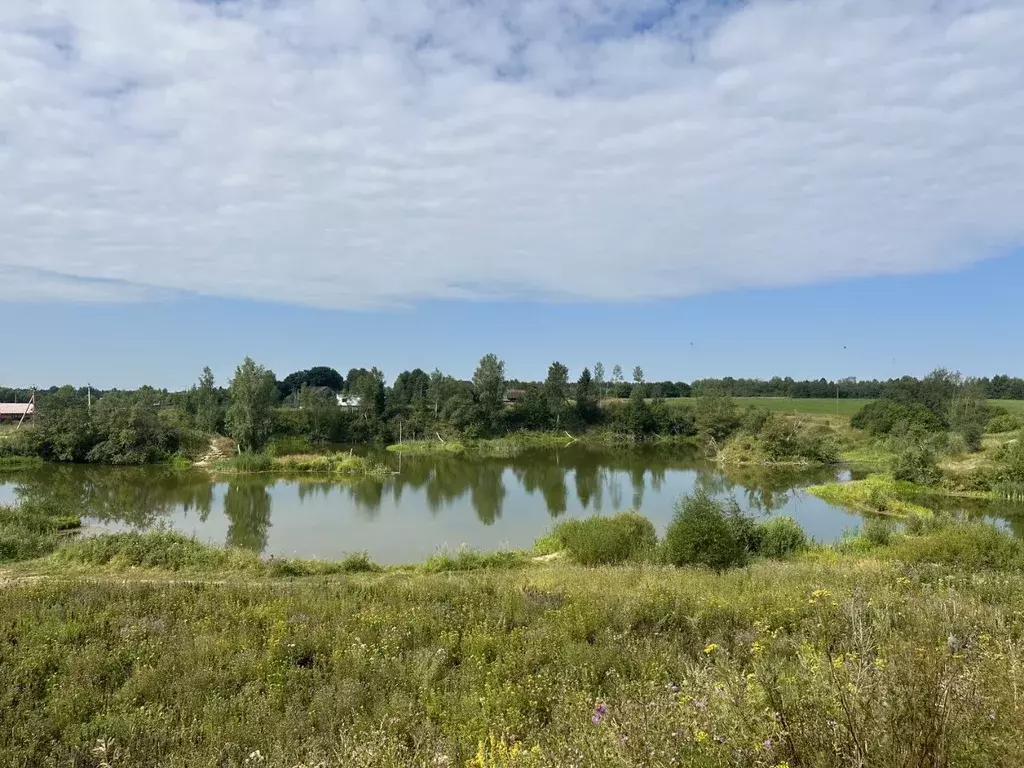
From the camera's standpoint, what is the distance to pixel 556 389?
69812 mm

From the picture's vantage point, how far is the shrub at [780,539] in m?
14.6

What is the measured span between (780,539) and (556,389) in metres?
54.8

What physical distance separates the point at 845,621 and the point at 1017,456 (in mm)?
32605

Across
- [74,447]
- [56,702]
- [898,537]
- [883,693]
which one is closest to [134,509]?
[74,447]

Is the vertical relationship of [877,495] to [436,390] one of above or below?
below

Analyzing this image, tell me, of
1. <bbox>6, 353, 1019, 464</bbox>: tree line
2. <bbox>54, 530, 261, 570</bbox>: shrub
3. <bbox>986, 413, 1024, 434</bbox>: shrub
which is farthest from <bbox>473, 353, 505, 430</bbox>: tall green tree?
<bbox>54, 530, 261, 570</bbox>: shrub

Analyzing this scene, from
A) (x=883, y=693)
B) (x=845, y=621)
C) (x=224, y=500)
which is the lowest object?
(x=224, y=500)

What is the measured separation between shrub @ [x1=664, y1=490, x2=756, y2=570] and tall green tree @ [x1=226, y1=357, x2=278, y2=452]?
36863mm

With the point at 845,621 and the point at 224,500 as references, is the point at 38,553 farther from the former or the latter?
the point at 845,621

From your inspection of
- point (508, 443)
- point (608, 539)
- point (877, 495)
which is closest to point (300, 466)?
point (508, 443)

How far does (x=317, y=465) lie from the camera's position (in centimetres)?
3772

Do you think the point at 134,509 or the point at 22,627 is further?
the point at 134,509

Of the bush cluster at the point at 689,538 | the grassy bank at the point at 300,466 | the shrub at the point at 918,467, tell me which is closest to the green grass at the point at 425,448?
the grassy bank at the point at 300,466

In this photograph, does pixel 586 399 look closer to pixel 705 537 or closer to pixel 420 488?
pixel 420 488
